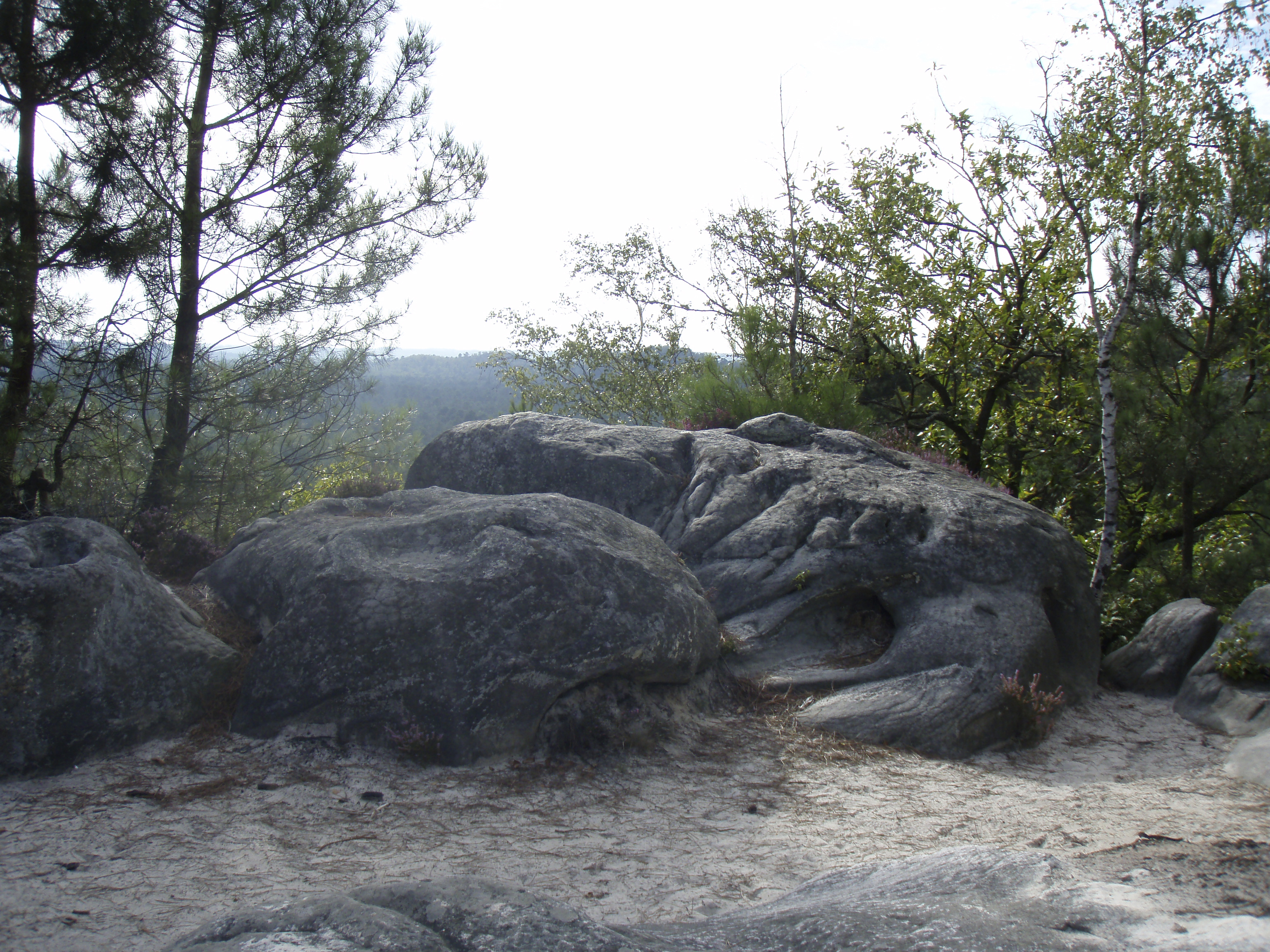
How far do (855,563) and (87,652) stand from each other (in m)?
6.53

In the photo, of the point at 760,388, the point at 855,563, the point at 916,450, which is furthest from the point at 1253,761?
the point at 760,388

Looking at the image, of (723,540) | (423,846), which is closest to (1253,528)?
(723,540)

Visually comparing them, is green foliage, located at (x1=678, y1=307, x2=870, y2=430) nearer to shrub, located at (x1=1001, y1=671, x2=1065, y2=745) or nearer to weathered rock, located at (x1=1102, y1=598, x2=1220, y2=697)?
weathered rock, located at (x1=1102, y1=598, x2=1220, y2=697)

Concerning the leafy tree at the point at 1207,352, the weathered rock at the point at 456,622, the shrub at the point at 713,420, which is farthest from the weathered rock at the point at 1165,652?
the shrub at the point at 713,420

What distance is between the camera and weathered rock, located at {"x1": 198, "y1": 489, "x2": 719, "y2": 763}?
19.0 feet

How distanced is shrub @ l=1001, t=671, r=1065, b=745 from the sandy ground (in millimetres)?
328

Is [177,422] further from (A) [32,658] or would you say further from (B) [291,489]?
(A) [32,658]

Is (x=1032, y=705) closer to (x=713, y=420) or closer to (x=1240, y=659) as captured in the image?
(x=1240, y=659)

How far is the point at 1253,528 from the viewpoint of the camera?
542 inches

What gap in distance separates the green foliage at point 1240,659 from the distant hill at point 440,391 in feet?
37.0

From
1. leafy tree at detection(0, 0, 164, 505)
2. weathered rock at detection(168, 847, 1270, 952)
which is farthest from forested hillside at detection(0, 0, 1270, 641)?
weathered rock at detection(168, 847, 1270, 952)

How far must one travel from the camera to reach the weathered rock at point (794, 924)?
107 inches

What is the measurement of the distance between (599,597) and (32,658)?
12.5 feet

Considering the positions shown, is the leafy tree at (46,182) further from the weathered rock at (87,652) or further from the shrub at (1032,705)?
the shrub at (1032,705)
